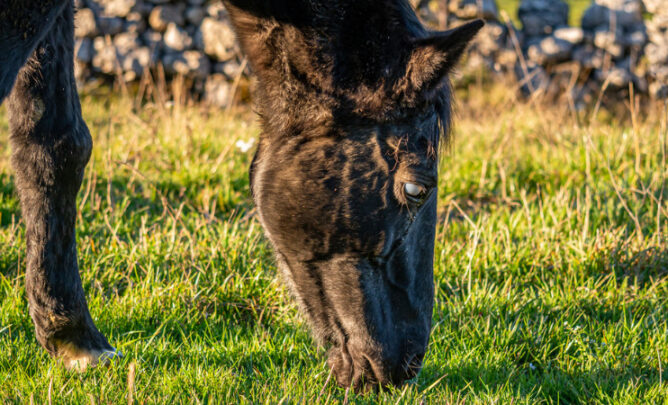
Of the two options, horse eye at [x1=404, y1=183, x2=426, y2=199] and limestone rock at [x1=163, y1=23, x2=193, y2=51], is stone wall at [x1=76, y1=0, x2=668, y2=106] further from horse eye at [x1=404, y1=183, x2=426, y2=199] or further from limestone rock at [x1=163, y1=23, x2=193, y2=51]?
horse eye at [x1=404, y1=183, x2=426, y2=199]

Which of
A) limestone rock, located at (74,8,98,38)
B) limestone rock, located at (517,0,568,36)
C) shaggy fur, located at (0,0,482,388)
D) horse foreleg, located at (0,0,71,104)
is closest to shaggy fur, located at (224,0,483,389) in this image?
shaggy fur, located at (0,0,482,388)

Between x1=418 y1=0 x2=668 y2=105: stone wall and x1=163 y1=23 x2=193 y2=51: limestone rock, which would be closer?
x1=163 y1=23 x2=193 y2=51: limestone rock

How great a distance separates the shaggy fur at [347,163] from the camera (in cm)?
208

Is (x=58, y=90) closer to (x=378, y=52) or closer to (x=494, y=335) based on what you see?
(x=378, y=52)

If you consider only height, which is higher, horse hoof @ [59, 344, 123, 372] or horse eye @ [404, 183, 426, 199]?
horse eye @ [404, 183, 426, 199]

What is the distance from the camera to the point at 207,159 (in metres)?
5.18

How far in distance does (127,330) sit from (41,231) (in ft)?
2.04

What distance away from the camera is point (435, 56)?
1956 mm

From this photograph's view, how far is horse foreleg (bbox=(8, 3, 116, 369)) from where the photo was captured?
2.55m

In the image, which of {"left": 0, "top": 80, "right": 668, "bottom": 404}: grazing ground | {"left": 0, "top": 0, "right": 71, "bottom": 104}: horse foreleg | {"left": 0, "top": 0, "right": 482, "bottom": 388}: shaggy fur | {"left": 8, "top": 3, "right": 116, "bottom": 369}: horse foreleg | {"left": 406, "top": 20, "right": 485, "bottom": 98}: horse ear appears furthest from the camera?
{"left": 8, "top": 3, "right": 116, "bottom": 369}: horse foreleg

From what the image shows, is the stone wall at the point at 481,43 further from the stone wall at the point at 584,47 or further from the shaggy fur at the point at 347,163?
the shaggy fur at the point at 347,163

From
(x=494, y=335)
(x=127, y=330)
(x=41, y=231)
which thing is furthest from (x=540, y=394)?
(x=41, y=231)

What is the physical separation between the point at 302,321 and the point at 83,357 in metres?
0.92

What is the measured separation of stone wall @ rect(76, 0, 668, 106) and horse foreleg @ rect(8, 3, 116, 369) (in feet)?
20.6
